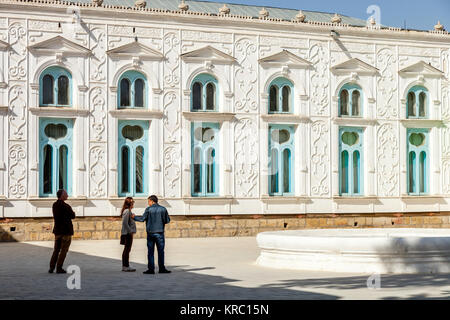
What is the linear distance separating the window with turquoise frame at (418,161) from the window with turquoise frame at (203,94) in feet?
26.8

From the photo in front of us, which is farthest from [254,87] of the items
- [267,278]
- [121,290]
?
[121,290]

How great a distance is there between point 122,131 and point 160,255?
42.0ft

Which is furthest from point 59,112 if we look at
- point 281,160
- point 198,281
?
point 198,281

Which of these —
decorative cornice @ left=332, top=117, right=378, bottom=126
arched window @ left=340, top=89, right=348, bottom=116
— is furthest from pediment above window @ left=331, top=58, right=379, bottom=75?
decorative cornice @ left=332, top=117, right=378, bottom=126

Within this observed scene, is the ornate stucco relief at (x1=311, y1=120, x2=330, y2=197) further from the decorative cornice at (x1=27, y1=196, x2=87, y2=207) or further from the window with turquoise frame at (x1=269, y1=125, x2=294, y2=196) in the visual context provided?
the decorative cornice at (x1=27, y1=196, x2=87, y2=207)

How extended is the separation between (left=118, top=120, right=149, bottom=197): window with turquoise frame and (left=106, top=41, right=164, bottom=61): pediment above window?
2.24m

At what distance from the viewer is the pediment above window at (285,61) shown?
3253 centimetres

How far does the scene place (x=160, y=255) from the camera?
18.5 meters

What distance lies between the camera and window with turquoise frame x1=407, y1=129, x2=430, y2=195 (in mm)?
34750

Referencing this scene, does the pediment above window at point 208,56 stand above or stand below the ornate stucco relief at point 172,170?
above

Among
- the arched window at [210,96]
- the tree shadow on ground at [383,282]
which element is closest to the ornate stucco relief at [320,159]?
the arched window at [210,96]

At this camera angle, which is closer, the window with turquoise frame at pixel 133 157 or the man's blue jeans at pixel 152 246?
the man's blue jeans at pixel 152 246

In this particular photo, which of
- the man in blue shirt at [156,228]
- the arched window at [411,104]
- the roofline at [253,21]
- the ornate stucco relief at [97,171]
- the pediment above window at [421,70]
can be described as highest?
the roofline at [253,21]

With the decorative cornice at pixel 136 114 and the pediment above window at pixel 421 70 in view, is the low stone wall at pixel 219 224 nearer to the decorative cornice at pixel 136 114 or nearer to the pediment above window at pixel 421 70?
the decorative cornice at pixel 136 114
